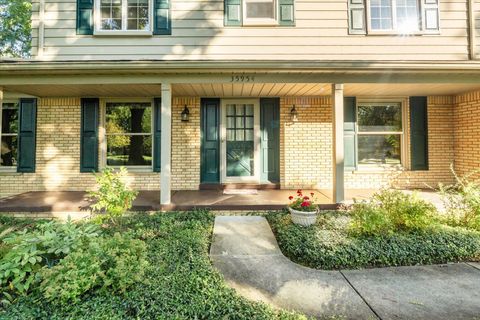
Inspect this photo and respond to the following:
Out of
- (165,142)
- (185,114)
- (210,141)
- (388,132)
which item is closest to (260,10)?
(185,114)

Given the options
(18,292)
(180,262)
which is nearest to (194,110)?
(180,262)

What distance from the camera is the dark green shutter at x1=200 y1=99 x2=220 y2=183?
6598 millimetres

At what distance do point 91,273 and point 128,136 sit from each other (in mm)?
4617

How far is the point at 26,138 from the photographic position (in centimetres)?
633

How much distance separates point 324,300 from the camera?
8.63 ft

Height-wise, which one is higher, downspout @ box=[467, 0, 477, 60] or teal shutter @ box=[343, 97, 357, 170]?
downspout @ box=[467, 0, 477, 60]

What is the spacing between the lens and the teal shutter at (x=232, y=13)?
19.4 feet

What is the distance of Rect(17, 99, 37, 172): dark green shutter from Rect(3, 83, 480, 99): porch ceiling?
0.45m

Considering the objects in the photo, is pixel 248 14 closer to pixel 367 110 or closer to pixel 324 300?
pixel 367 110

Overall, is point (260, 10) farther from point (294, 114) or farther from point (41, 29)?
point (41, 29)

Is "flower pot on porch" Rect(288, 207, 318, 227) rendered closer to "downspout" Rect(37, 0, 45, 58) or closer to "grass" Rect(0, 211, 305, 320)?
"grass" Rect(0, 211, 305, 320)

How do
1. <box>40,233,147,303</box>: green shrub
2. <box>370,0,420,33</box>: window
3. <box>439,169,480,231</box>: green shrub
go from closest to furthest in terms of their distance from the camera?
<box>40,233,147,303</box>: green shrub → <box>439,169,480,231</box>: green shrub → <box>370,0,420,33</box>: window

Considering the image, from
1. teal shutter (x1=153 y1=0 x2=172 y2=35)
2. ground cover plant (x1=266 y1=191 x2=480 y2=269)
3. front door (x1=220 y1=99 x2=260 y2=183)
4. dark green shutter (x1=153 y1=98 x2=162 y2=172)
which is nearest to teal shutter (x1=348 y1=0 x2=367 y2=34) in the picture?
front door (x1=220 y1=99 x2=260 y2=183)

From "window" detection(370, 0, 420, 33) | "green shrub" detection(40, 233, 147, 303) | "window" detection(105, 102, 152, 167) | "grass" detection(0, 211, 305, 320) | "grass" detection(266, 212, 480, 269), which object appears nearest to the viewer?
"grass" detection(0, 211, 305, 320)
